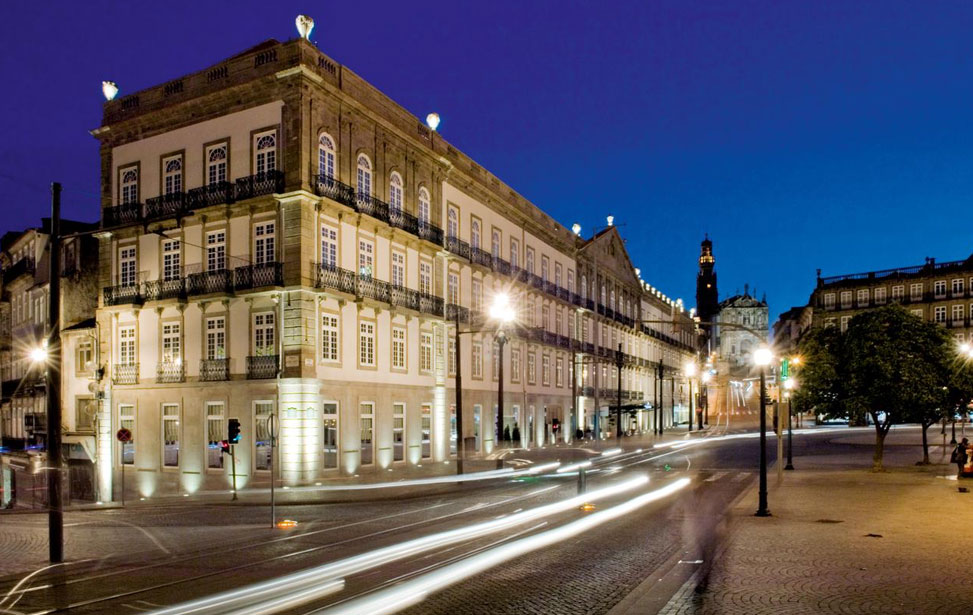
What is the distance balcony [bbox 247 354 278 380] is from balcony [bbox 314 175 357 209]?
6.63 m

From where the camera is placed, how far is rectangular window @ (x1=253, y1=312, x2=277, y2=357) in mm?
32375

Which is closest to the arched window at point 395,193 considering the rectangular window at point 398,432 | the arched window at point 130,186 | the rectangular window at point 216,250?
the rectangular window at point 216,250

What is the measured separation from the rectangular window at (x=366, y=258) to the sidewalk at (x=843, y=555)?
1793cm

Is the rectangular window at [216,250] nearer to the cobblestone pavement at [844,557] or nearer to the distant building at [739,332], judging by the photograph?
the cobblestone pavement at [844,557]

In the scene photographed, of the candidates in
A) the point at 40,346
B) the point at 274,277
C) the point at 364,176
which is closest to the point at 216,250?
the point at 274,277

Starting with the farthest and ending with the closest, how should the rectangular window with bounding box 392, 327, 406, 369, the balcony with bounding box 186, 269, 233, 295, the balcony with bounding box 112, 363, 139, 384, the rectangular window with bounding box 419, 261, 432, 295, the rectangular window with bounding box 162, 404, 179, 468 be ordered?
1. the rectangular window with bounding box 419, 261, 432, 295
2. the rectangular window with bounding box 392, 327, 406, 369
3. the balcony with bounding box 112, 363, 139, 384
4. the rectangular window with bounding box 162, 404, 179, 468
5. the balcony with bounding box 186, 269, 233, 295

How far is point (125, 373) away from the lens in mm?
36125

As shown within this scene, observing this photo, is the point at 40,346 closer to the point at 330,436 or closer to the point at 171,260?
the point at 171,260

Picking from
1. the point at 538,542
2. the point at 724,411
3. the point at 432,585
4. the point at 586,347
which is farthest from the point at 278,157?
the point at 724,411

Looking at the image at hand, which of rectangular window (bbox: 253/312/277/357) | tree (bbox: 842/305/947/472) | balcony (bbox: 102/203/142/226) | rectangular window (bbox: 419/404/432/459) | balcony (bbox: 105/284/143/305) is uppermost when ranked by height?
balcony (bbox: 102/203/142/226)

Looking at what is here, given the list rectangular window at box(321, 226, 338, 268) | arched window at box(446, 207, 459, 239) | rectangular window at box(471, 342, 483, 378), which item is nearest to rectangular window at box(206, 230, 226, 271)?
rectangular window at box(321, 226, 338, 268)

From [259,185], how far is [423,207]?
35.0 feet

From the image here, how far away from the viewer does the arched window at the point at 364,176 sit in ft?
118

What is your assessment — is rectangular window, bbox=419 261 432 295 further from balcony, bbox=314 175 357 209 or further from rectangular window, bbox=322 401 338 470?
rectangular window, bbox=322 401 338 470
